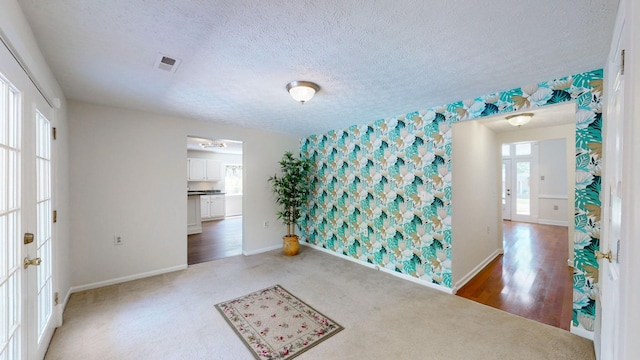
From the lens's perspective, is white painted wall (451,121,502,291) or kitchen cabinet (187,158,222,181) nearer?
white painted wall (451,121,502,291)

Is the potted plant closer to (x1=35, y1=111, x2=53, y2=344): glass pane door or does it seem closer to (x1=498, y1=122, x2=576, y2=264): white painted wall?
(x1=35, y1=111, x2=53, y2=344): glass pane door

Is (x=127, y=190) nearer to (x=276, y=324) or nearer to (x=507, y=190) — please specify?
(x=276, y=324)

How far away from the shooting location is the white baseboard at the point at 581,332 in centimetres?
202

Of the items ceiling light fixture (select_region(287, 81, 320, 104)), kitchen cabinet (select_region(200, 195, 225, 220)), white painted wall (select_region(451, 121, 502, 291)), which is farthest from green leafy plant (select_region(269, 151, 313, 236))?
kitchen cabinet (select_region(200, 195, 225, 220))

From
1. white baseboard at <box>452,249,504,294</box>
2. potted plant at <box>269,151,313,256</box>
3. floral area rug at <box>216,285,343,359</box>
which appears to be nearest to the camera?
floral area rug at <box>216,285,343,359</box>

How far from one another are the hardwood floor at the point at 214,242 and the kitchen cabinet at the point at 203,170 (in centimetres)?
147

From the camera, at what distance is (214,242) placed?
5090mm

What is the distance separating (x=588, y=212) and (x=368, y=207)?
2.30 m

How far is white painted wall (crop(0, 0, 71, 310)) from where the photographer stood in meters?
1.20

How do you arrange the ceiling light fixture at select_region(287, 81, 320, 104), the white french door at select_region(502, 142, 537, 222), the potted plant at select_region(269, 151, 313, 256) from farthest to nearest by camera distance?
1. the white french door at select_region(502, 142, 537, 222)
2. the potted plant at select_region(269, 151, 313, 256)
3. the ceiling light fixture at select_region(287, 81, 320, 104)

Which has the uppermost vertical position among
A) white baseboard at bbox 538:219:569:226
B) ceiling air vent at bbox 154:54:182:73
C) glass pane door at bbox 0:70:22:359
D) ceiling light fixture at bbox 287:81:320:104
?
ceiling air vent at bbox 154:54:182:73

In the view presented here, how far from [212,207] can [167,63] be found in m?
6.41

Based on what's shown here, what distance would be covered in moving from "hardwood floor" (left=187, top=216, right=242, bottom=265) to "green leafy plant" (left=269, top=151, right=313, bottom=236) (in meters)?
1.11

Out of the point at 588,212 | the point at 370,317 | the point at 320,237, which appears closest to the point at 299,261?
the point at 320,237
